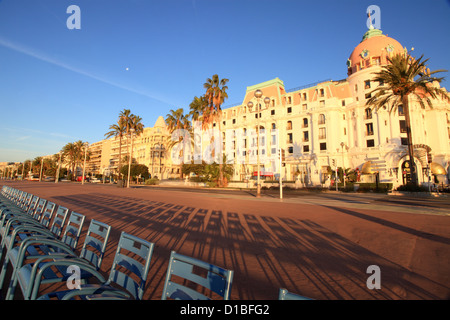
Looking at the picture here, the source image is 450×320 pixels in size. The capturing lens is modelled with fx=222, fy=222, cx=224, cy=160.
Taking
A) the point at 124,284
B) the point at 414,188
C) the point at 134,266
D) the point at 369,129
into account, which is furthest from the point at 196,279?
the point at 369,129

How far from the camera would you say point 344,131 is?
46.0 m

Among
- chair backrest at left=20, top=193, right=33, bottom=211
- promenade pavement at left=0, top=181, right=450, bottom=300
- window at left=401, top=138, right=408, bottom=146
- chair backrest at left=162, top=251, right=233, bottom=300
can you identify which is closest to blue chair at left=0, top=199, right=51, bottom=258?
promenade pavement at left=0, top=181, right=450, bottom=300

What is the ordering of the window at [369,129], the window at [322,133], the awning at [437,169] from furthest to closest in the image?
the window at [322,133] → the window at [369,129] → the awning at [437,169]

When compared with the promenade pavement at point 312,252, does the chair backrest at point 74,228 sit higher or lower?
higher

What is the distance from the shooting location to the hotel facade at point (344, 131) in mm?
38531

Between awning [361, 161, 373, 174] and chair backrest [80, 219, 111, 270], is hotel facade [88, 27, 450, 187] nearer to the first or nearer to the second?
awning [361, 161, 373, 174]

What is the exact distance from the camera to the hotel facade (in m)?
38.5

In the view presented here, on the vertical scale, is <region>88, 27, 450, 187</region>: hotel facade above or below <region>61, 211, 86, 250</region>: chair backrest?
above

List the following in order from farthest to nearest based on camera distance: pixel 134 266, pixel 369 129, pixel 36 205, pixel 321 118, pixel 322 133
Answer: pixel 321 118 < pixel 322 133 < pixel 369 129 < pixel 36 205 < pixel 134 266

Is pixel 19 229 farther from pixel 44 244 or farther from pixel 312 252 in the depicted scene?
pixel 312 252

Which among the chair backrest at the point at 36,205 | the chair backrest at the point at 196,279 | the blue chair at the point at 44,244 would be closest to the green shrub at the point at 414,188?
the chair backrest at the point at 196,279

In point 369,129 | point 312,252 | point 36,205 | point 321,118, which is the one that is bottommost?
point 312,252

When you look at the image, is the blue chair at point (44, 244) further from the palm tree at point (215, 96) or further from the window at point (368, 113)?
the window at point (368, 113)

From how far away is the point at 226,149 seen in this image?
201 feet
